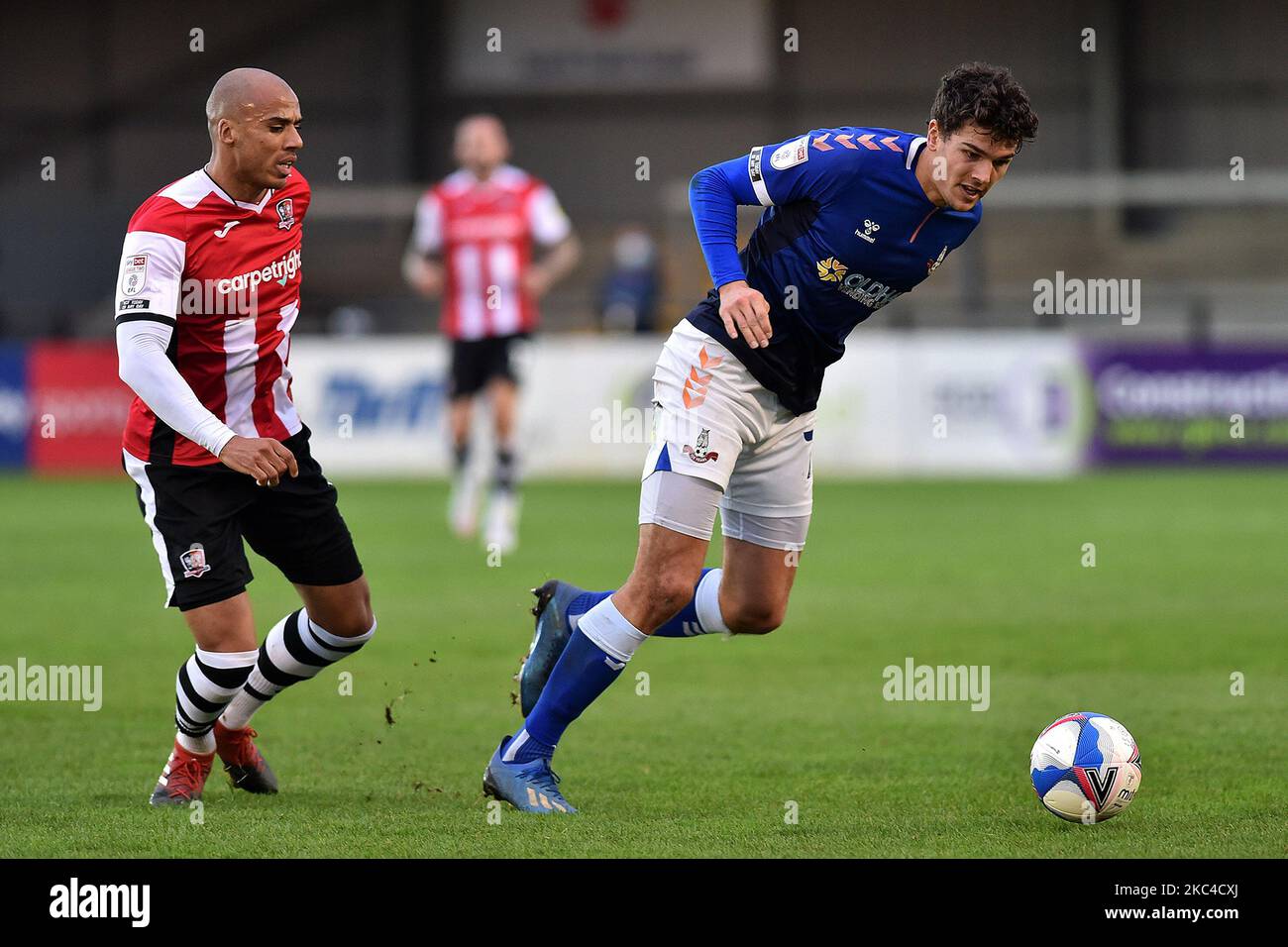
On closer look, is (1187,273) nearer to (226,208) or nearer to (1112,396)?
(1112,396)

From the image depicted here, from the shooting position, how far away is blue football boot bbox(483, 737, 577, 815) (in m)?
5.01

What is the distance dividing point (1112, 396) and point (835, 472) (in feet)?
9.71

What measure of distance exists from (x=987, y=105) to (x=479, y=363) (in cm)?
849

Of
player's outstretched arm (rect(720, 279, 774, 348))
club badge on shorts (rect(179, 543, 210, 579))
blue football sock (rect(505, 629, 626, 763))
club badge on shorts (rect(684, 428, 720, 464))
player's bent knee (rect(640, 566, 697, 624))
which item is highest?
player's outstretched arm (rect(720, 279, 774, 348))

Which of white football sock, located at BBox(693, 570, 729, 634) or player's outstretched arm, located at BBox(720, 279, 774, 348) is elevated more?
player's outstretched arm, located at BBox(720, 279, 774, 348)

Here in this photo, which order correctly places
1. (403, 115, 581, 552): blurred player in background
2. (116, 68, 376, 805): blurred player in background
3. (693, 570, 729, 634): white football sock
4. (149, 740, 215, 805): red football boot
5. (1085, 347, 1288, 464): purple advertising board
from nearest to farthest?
(116, 68, 376, 805): blurred player in background
(149, 740, 215, 805): red football boot
(693, 570, 729, 634): white football sock
(403, 115, 581, 552): blurred player in background
(1085, 347, 1288, 464): purple advertising board

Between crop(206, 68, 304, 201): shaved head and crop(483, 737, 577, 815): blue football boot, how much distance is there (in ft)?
5.82

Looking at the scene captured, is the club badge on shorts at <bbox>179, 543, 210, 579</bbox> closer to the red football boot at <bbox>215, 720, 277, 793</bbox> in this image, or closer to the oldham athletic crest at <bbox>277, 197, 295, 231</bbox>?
the red football boot at <bbox>215, 720, 277, 793</bbox>

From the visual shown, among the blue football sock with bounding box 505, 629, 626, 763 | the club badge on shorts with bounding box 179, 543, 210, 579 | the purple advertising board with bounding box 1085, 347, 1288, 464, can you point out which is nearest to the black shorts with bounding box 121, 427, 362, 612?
the club badge on shorts with bounding box 179, 543, 210, 579

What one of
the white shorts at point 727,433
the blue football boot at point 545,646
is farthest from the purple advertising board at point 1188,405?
the blue football boot at point 545,646

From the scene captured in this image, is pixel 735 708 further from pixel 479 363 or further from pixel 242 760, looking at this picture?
pixel 479 363

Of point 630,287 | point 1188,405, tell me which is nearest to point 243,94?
point 1188,405

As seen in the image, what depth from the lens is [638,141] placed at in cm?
3003
